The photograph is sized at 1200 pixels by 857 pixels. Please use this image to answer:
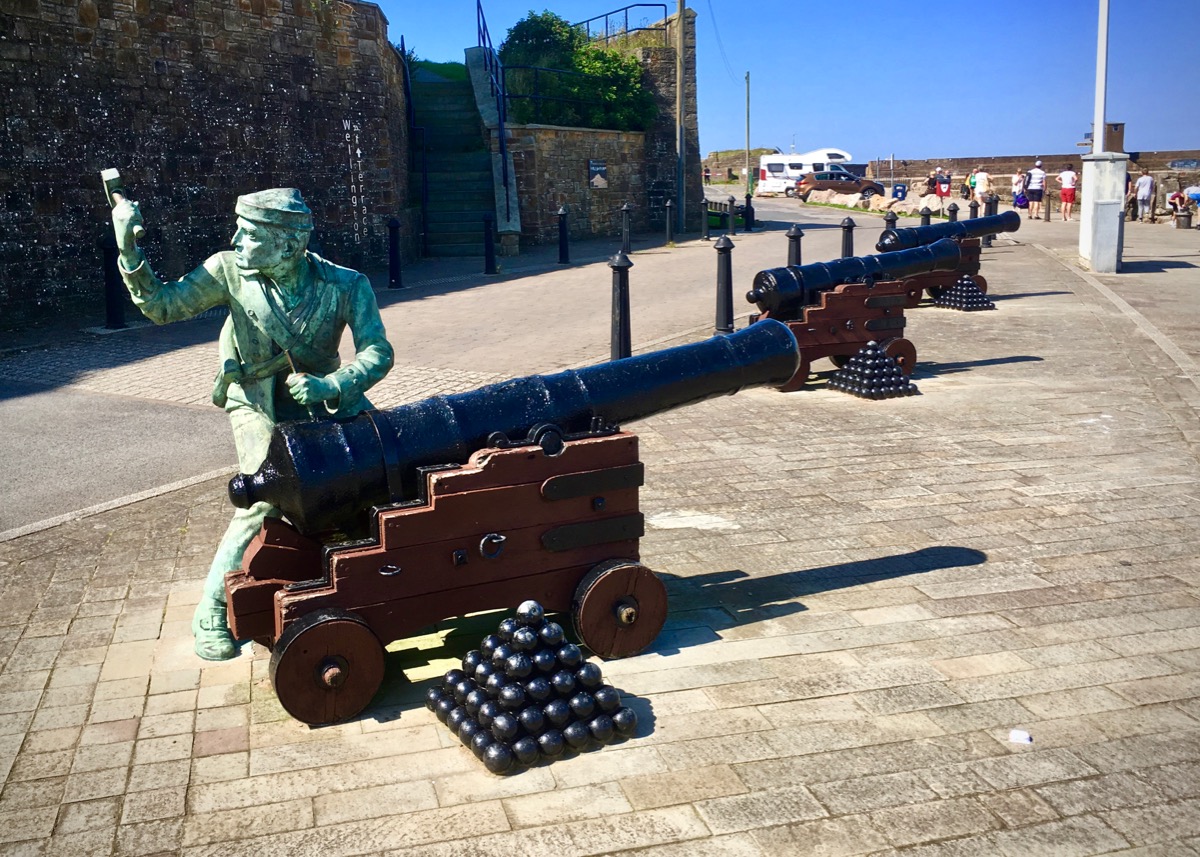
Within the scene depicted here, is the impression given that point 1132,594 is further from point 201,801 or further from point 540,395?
point 201,801

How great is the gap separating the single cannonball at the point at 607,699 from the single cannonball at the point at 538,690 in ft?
0.53

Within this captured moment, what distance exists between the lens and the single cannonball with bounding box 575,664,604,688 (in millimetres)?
3922

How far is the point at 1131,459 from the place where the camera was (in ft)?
24.8

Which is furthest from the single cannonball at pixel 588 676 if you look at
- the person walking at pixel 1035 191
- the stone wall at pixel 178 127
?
the person walking at pixel 1035 191

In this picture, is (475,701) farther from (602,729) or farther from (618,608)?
(618,608)

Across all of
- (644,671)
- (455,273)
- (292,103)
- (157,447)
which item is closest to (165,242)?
(292,103)

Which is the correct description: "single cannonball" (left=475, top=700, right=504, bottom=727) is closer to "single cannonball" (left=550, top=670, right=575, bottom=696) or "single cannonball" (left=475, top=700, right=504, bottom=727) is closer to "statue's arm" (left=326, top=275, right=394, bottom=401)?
"single cannonball" (left=550, top=670, right=575, bottom=696)

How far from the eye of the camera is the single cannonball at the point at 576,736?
381 cm

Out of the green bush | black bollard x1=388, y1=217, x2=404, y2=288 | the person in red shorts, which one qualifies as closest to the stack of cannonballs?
black bollard x1=388, y1=217, x2=404, y2=288

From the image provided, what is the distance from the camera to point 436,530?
13.7ft

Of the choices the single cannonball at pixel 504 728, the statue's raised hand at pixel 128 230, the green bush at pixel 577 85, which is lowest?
the single cannonball at pixel 504 728

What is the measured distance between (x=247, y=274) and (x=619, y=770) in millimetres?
2305

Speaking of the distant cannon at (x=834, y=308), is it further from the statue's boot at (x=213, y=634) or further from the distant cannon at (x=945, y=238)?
the statue's boot at (x=213, y=634)

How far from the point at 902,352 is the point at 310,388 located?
22.4 feet
